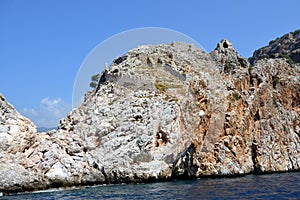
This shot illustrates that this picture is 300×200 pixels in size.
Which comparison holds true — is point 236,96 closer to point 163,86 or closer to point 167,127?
point 163,86

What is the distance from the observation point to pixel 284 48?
16650 cm

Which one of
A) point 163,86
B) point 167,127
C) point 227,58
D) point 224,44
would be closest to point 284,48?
point 224,44

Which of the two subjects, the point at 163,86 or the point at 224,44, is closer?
the point at 163,86

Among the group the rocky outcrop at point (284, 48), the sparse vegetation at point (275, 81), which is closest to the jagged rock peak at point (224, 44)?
the sparse vegetation at point (275, 81)

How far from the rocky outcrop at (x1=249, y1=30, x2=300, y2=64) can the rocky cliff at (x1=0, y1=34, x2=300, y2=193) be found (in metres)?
71.5

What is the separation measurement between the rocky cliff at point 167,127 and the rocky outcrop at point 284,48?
71.5 m

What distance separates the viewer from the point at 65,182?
47.1 m

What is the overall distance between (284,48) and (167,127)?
414 ft

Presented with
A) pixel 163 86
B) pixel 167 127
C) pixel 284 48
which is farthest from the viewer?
pixel 284 48

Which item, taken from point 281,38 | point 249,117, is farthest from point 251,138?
point 281,38

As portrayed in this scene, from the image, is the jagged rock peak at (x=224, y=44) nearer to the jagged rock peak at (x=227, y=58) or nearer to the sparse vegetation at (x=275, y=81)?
the jagged rock peak at (x=227, y=58)

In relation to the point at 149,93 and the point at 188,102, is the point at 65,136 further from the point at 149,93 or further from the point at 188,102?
the point at 188,102

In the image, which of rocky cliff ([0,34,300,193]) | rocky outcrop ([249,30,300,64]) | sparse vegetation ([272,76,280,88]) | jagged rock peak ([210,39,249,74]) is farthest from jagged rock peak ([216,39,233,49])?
rocky outcrop ([249,30,300,64])

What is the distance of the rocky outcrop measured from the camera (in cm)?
15562
